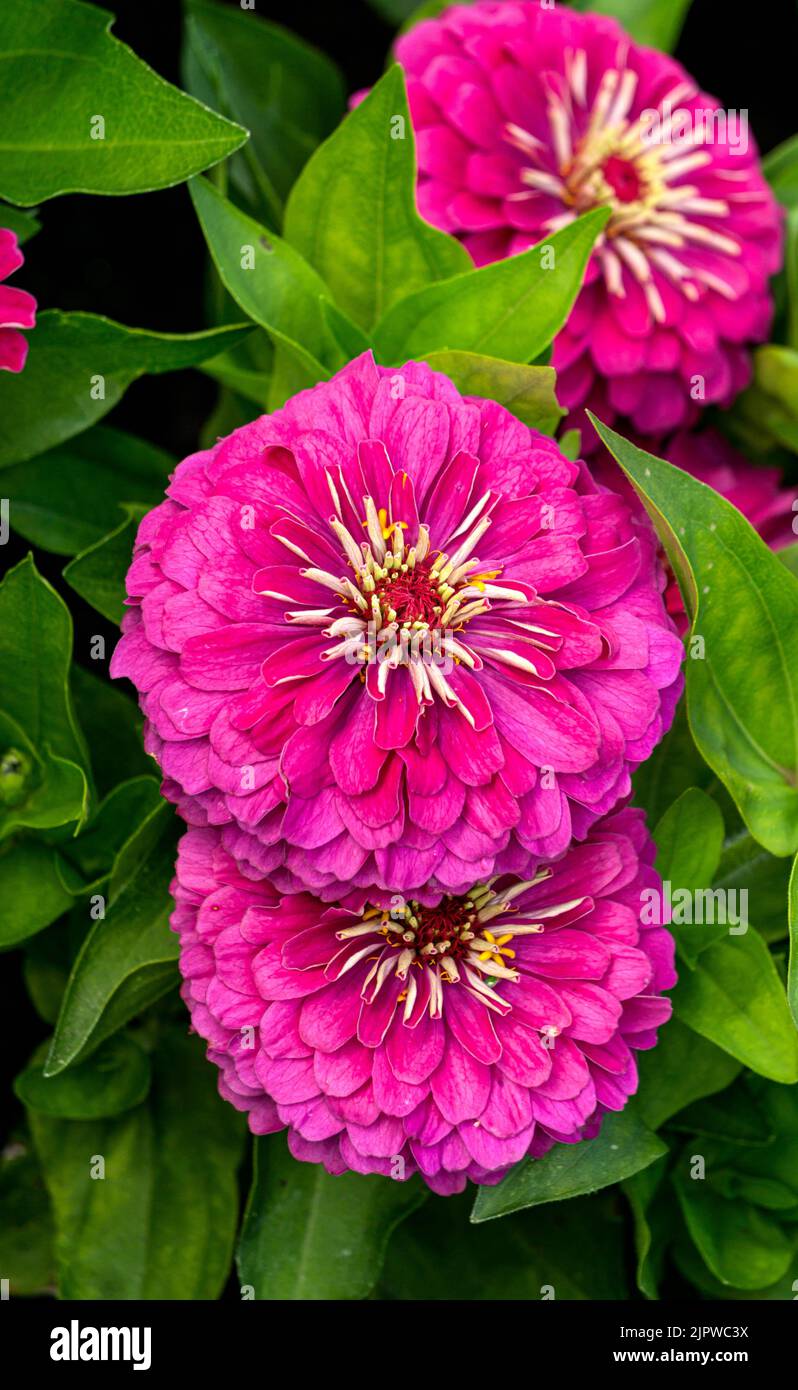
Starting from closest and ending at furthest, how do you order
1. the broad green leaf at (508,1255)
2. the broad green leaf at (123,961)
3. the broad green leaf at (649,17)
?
the broad green leaf at (123,961) → the broad green leaf at (508,1255) → the broad green leaf at (649,17)

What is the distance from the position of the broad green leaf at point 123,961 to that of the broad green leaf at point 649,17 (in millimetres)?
670

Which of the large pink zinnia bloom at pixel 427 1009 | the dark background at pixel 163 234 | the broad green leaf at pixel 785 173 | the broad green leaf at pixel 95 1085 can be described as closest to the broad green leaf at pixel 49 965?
the broad green leaf at pixel 95 1085

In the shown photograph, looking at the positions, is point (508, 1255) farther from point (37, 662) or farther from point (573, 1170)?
point (37, 662)

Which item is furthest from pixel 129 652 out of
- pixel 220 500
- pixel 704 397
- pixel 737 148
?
pixel 737 148

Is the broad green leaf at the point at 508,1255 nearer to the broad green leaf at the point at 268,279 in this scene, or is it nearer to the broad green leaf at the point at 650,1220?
the broad green leaf at the point at 650,1220

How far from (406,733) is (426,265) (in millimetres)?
337

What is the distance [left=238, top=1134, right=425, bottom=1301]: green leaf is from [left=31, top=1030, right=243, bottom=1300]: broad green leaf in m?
0.11

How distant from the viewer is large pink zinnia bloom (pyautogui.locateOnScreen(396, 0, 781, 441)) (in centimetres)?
78

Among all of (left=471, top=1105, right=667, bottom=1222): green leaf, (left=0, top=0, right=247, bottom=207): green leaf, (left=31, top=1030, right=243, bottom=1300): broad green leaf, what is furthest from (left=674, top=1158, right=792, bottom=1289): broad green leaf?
(left=0, top=0, right=247, bottom=207): green leaf

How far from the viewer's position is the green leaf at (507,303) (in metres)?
0.69

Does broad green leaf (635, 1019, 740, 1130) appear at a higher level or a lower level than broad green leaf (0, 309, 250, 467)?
lower

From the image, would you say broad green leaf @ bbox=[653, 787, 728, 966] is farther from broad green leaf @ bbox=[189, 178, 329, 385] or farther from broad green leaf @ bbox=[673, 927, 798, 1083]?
broad green leaf @ bbox=[189, 178, 329, 385]

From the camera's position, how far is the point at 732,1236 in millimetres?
776

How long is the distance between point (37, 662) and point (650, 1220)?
0.47 metres
